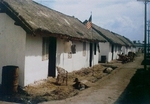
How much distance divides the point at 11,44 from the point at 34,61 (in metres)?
1.41

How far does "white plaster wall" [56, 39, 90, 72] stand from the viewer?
13.3 metres

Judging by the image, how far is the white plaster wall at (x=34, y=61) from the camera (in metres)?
9.73

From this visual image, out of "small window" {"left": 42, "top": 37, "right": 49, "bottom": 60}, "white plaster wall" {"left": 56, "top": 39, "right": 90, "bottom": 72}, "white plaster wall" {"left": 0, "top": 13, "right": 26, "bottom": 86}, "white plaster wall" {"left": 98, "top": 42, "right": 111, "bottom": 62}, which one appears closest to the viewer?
"white plaster wall" {"left": 0, "top": 13, "right": 26, "bottom": 86}

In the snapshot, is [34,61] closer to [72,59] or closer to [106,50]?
[72,59]

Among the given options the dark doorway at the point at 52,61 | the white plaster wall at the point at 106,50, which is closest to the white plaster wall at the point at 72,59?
the dark doorway at the point at 52,61

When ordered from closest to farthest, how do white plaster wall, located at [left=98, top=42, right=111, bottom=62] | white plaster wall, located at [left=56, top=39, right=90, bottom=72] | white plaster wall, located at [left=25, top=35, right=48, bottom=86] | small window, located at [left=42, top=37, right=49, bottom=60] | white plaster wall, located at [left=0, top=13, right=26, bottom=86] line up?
white plaster wall, located at [left=0, top=13, right=26, bottom=86], white plaster wall, located at [left=25, top=35, right=48, bottom=86], small window, located at [left=42, top=37, right=49, bottom=60], white plaster wall, located at [left=56, top=39, right=90, bottom=72], white plaster wall, located at [left=98, top=42, right=111, bottom=62]

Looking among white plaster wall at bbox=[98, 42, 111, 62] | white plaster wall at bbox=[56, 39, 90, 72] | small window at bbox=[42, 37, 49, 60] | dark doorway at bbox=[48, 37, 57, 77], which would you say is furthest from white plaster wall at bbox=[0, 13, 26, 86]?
white plaster wall at bbox=[98, 42, 111, 62]

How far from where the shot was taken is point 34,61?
10.3m

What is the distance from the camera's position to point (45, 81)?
36.8ft

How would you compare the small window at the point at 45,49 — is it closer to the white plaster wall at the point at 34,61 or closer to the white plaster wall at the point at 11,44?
the white plaster wall at the point at 34,61

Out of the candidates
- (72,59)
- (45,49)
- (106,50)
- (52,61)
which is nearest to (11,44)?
(45,49)

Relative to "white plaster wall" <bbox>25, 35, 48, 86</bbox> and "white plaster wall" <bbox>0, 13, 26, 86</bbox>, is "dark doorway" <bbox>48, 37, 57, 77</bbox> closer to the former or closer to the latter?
"white plaster wall" <bbox>25, 35, 48, 86</bbox>

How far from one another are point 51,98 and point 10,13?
4286 mm

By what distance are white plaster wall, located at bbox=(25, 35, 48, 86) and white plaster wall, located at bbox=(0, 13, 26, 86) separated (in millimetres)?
245
